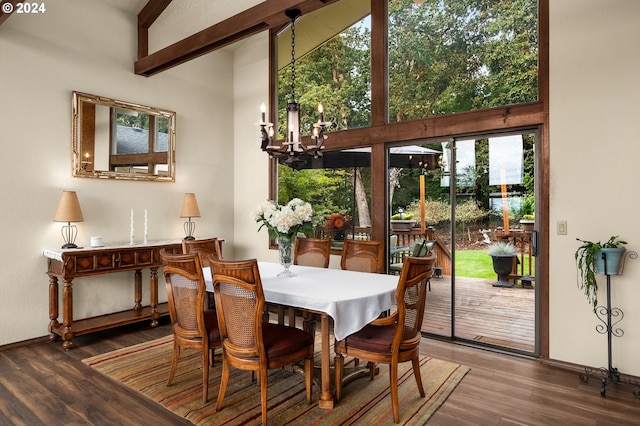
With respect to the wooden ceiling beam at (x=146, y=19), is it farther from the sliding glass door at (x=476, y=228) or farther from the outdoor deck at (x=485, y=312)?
the outdoor deck at (x=485, y=312)

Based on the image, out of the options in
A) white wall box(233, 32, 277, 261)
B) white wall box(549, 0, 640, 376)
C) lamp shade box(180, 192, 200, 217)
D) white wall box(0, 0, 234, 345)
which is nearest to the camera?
white wall box(549, 0, 640, 376)

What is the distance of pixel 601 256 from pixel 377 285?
66.9 inches

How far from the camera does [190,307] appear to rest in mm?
2895

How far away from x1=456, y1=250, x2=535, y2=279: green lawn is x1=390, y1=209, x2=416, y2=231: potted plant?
60cm

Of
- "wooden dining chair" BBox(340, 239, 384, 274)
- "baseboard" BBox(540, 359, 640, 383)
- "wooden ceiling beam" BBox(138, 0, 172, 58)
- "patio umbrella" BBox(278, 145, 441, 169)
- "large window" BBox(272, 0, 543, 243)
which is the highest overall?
"wooden ceiling beam" BBox(138, 0, 172, 58)

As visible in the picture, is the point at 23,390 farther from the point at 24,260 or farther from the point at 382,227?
the point at 382,227

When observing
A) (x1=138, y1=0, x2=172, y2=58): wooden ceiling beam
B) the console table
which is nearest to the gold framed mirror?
(x1=138, y1=0, x2=172, y2=58): wooden ceiling beam

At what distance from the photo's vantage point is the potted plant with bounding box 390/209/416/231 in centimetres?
447

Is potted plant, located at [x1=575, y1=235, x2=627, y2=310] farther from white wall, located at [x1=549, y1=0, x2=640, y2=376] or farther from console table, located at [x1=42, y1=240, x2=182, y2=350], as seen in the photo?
console table, located at [x1=42, y1=240, x2=182, y2=350]

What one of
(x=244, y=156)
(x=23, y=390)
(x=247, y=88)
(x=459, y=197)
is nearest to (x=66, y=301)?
(x=23, y=390)

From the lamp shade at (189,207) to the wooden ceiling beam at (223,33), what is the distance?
1530mm

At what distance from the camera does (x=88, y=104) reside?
452cm

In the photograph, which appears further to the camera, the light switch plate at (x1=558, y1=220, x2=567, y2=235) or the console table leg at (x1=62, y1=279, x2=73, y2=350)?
the console table leg at (x1=62, y1=279, x2=73, y2=350)

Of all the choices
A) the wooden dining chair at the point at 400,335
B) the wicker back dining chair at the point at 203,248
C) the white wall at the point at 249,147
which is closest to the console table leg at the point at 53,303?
the wicker back dining chair at the point at 203,248
